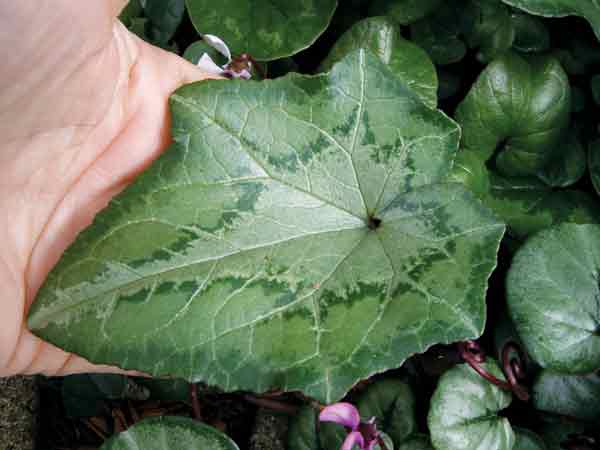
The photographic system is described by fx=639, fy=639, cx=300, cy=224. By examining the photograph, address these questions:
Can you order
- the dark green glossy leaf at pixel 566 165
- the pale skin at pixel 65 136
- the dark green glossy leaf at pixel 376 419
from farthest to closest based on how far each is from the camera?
the dark green glossy leaf at pixel 566 165 < the dark green glossy leaf at pixel 376 419 < the pale skin at pixel 65 136

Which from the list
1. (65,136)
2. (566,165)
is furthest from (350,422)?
(566,165)

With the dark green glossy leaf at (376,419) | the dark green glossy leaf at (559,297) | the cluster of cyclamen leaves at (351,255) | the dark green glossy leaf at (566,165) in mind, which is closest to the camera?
the cluster of cyclamen leaves at (351,255)

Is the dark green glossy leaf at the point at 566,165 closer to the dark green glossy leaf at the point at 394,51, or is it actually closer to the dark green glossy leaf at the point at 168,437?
the dark green glossy leaf at the point at 394,51

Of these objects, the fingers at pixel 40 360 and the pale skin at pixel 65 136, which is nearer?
the pale skin at pixel 65 136

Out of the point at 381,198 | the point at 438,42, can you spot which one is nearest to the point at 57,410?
the point at 381,198

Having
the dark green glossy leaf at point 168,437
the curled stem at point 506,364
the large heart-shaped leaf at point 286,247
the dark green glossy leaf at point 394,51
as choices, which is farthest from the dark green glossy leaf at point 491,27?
the dark green glossy leaf at point 168,437

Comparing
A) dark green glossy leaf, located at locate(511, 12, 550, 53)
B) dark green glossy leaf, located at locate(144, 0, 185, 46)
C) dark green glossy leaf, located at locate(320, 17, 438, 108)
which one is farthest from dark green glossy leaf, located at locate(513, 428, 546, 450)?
dark green glossy leaf, located at locate(144, 0, 185, 46)
